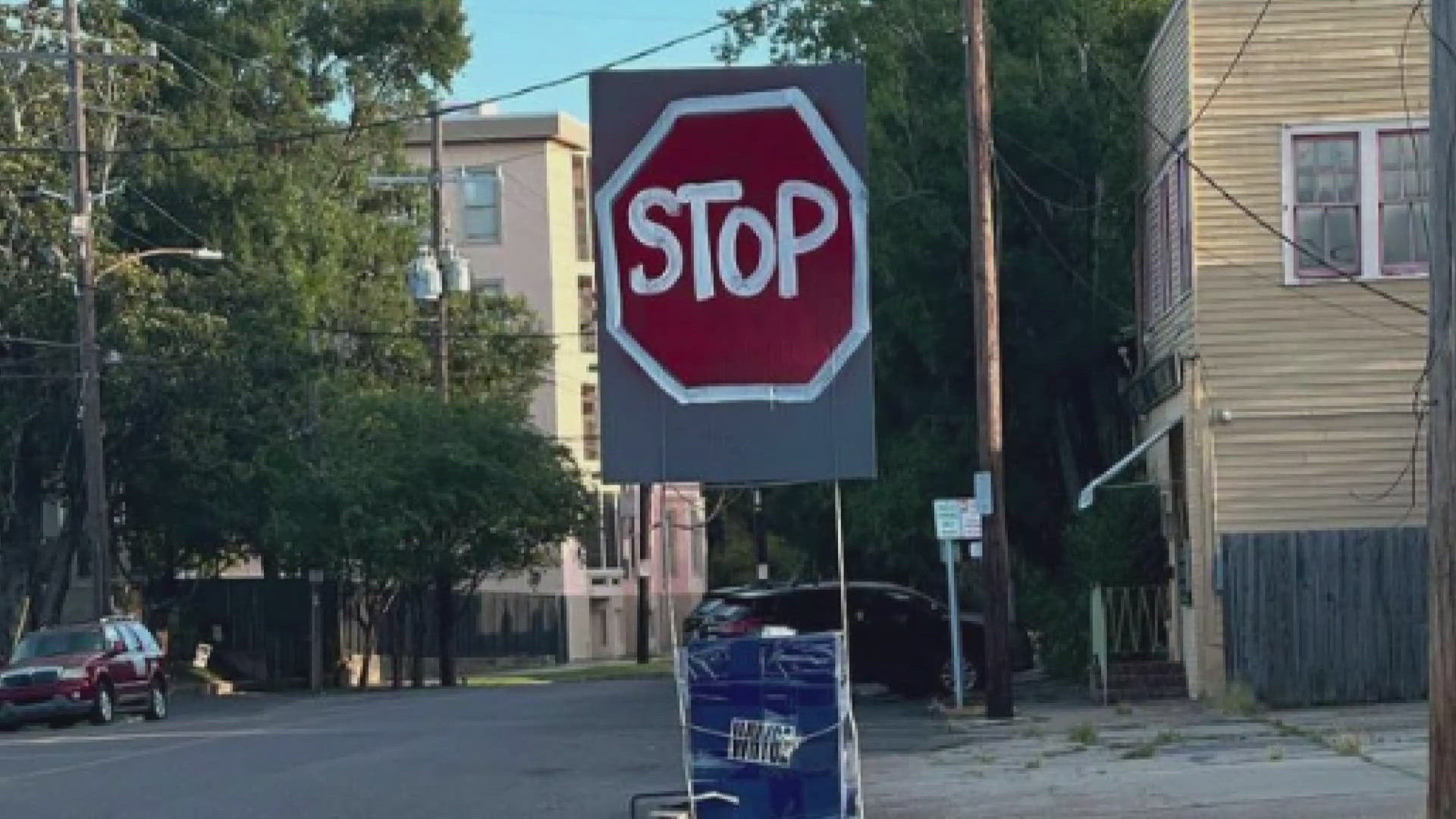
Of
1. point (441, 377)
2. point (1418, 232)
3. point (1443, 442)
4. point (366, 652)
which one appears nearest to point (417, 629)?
point (366, 652)

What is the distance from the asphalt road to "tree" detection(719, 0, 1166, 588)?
18.0ft

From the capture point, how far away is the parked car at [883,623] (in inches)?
1224

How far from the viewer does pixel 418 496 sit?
45.8 m

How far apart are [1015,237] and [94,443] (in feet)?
54.2

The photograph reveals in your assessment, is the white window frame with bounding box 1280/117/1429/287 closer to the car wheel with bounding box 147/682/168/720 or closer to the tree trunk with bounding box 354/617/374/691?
the car wheel with bounding box 147/682/168/720

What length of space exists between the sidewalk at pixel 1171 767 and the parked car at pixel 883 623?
624cm

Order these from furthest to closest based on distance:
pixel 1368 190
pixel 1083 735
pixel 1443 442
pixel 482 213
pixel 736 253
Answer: pixel 482 213
pixel 1368 190
pixel 1083 735
pixel 736 253
pixel 1443 442

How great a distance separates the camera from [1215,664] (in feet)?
84.0

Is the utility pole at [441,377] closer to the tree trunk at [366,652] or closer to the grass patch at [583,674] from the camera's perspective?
the grass patch at [583,674]

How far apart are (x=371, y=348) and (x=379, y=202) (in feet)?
21.2

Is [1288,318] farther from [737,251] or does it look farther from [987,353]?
[737,251]

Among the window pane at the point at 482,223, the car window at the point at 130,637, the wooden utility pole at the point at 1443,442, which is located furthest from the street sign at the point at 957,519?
the window pane at the point at 482,223

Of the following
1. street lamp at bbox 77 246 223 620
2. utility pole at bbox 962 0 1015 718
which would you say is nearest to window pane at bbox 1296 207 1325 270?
utility pole at bbox 962 0 1015 718

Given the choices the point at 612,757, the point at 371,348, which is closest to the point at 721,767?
the point at 612,757
